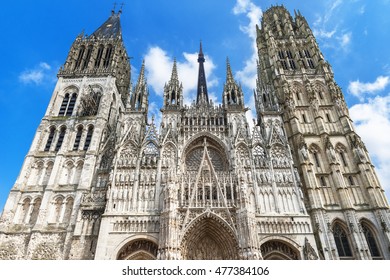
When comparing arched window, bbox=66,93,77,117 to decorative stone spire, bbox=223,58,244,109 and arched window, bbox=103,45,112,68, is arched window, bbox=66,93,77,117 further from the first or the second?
decorative stone spire, bbox=223,58,244,109

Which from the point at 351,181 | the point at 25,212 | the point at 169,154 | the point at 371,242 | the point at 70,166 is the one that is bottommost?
the point at 371,242

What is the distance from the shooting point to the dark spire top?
35619 millimetres

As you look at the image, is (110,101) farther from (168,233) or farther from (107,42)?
(168,233)

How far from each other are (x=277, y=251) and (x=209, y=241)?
508 cm

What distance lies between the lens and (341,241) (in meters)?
20.0

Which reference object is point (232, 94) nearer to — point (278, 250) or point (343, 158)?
point (343, 158)

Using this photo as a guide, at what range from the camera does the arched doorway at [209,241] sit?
1811 centimetres

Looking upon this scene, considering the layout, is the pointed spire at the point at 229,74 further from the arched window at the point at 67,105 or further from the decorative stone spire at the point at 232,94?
the arched window at the point at 67,105

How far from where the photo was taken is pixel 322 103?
27344mm

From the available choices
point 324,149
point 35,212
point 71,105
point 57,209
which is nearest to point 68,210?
point 57,209

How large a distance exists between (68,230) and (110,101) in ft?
46.2

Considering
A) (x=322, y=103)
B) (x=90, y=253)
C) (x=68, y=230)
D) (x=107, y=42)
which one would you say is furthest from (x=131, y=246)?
(x=107, y=42)

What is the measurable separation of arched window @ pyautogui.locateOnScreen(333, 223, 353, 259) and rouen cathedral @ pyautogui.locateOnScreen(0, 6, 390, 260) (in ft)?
0.26

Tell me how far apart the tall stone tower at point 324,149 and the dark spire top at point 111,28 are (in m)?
21.0
